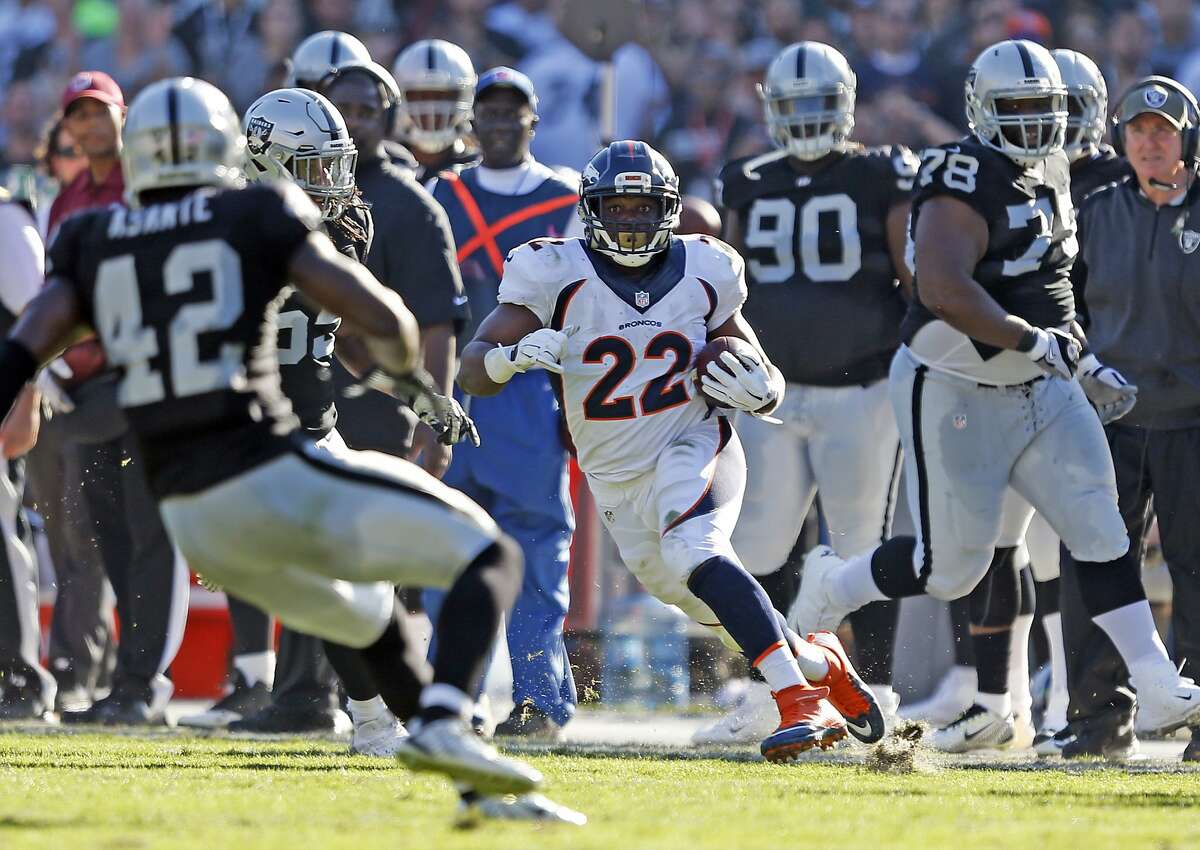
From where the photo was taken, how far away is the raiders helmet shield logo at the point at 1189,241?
6.51 metres

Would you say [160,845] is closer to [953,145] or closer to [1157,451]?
[953,145]

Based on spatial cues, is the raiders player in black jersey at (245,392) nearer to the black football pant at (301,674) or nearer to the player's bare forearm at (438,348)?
the player's bare forearm at (438,348)

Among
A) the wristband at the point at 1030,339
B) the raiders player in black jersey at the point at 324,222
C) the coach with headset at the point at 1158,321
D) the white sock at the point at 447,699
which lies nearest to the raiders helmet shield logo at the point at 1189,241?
the coach with headset at the point at 1158,321

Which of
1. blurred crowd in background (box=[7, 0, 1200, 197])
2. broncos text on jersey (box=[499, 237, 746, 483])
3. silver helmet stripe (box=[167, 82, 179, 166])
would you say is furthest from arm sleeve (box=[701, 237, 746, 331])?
blurred crowd in background (box=[7, 0, 1200, 197])

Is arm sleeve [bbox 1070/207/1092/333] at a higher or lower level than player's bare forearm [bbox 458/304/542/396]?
higher

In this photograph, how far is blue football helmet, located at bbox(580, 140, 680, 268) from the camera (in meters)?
5.68

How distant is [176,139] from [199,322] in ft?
1.43

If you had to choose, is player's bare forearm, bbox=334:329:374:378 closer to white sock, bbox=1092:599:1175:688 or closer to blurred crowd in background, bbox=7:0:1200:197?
white sock, bbox=1092:599:1175:688

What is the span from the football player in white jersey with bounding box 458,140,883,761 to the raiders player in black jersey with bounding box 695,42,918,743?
3.58 feet

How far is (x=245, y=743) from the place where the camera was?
639cm

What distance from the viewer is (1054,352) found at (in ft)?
18.9

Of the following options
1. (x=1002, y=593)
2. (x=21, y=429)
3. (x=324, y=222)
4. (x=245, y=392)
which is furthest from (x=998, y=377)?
(x=21, y=429)

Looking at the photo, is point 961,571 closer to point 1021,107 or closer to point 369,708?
point 1021,107

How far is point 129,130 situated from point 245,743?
261 cm
